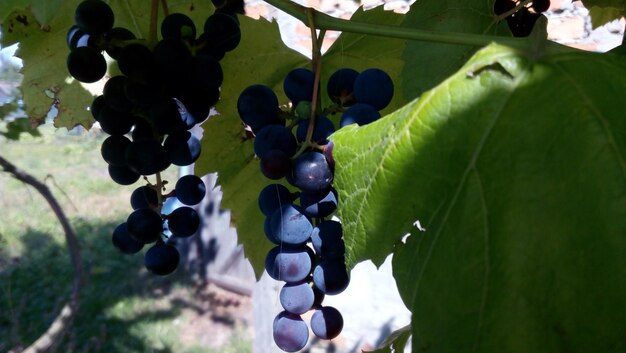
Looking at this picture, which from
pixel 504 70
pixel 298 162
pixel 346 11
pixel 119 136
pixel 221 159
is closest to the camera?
pixel 504 70

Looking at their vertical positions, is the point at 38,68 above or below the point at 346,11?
below

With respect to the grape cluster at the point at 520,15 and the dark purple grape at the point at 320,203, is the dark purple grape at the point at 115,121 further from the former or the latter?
the grape cluster at the point at 520,15

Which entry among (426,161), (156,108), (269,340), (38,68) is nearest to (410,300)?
→ (426,161)

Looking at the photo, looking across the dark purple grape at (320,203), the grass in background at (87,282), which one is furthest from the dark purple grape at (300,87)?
the grass in background at (87,282)

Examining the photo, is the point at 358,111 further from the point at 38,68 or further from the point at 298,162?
the point at 38,68

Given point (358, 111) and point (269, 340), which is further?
point (269, 340)

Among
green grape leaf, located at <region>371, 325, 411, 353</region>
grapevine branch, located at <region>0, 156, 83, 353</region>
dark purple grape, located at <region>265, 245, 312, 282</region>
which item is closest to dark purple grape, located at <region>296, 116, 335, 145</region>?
dark purple grape, located at <region>265, 245, 312, 282</region>
